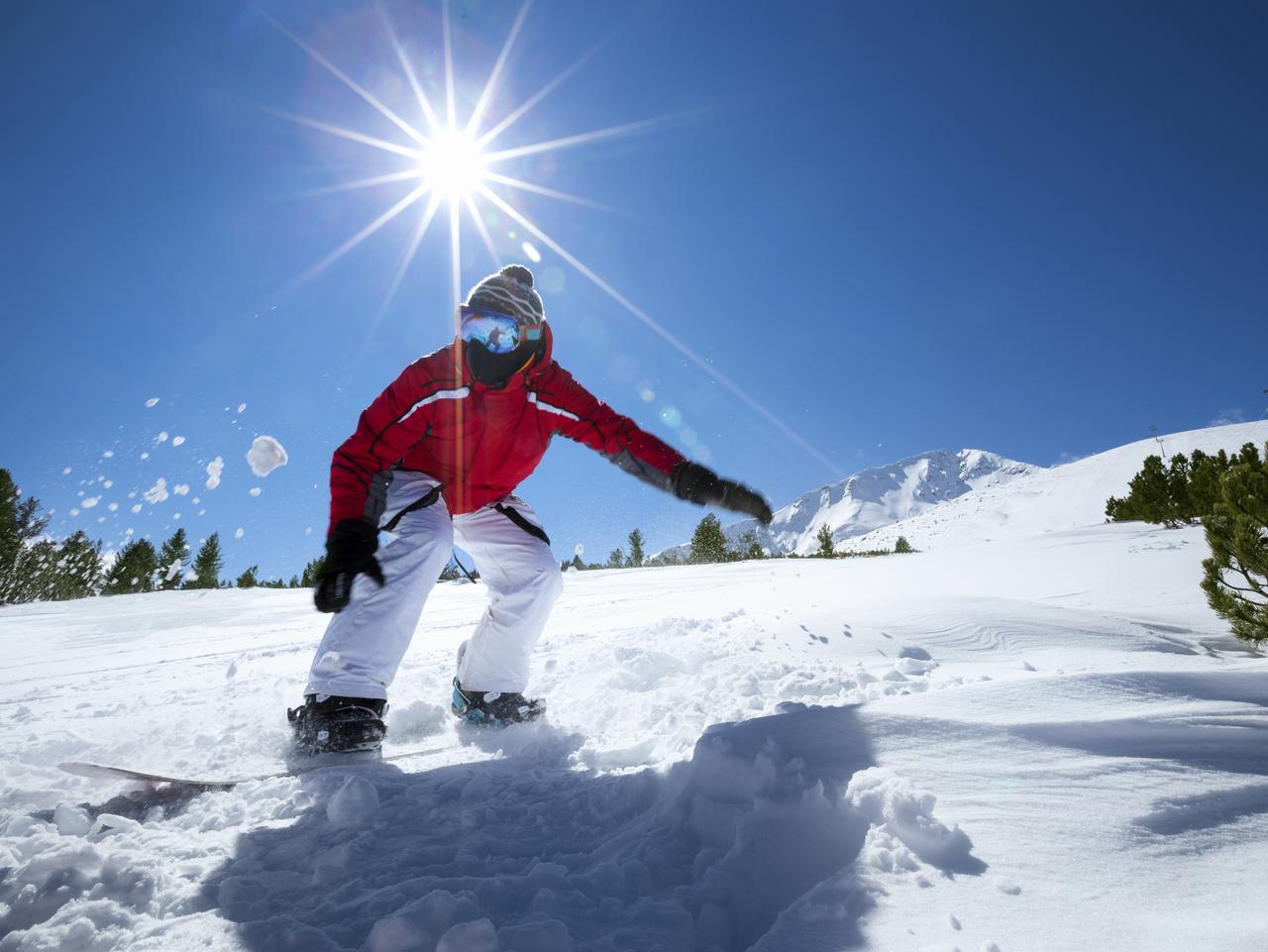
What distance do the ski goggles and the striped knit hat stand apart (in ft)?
0.11

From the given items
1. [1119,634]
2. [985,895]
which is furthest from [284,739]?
[1119,634]

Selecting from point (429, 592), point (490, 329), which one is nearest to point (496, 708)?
point (429, 592)

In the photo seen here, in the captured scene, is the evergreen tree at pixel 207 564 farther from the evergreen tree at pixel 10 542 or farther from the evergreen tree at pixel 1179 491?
the evergreen tree at pixel 1179 491

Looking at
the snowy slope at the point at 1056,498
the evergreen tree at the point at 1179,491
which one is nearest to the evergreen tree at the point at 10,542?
the evergreen tree at the point at 1179,491

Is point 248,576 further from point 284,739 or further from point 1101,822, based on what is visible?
point 1101,822

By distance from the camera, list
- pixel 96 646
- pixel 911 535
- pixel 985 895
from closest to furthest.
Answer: pixel 985 895
pixel 96 646
pixel 911 535

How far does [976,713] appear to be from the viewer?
156 centimetres

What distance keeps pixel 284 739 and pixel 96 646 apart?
5.49 meters

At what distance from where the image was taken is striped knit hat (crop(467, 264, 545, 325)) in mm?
2896

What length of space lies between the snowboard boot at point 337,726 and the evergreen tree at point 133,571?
51767 millimetres

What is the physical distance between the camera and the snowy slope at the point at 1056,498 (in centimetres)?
9225

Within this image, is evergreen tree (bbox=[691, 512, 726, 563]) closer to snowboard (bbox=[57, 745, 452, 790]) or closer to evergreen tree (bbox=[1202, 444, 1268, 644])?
evergreen tree (bbox=[1202, 444, 1268, 644])

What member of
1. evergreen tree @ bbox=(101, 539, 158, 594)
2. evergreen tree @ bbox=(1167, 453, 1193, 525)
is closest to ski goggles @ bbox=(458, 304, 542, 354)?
evergreen tree @ bbox=(1167, 453, 1193, 525)

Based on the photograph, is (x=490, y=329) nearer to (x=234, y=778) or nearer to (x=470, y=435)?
(x=470, y=435)
